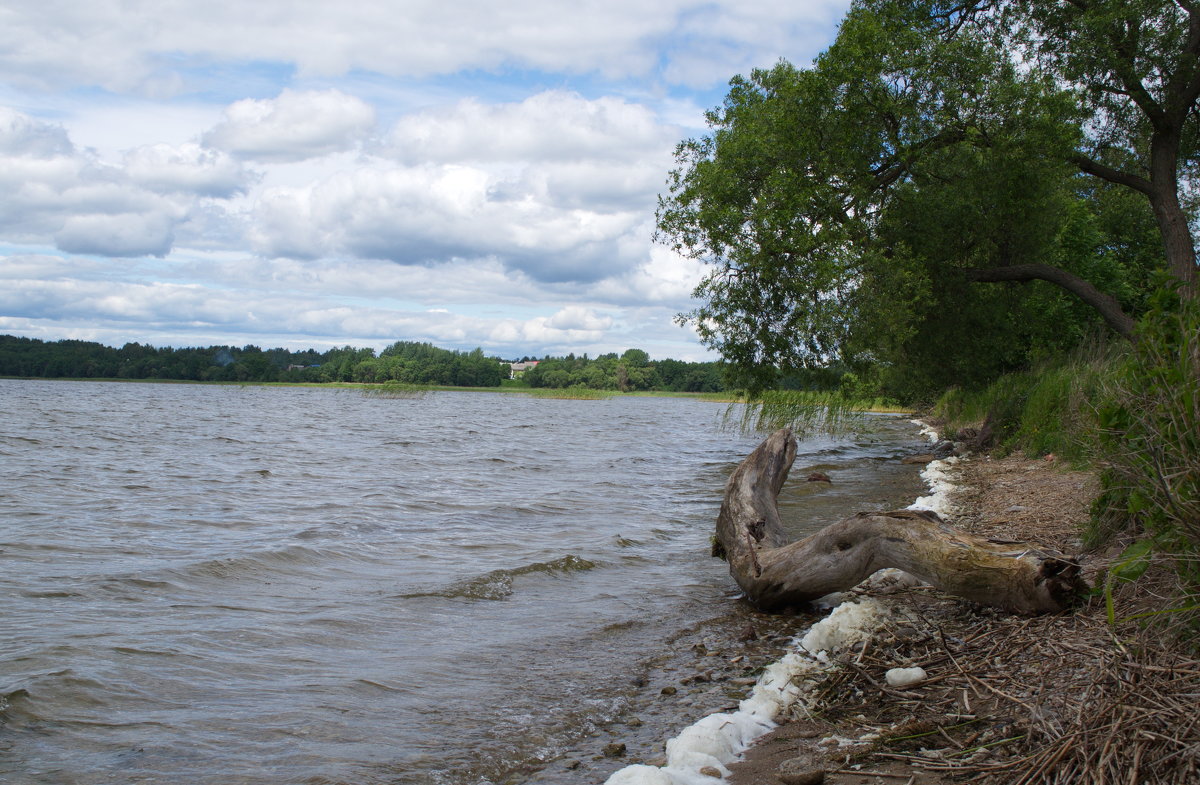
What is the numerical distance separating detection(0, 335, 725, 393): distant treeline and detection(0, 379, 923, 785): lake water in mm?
83111

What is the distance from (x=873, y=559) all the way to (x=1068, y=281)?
44.3 feet

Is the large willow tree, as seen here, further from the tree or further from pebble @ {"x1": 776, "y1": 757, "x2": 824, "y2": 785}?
pebble @ {"x1": 776, "y1": 757, "x2": 824, "y2": 785}

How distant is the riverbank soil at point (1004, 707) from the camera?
2.71 meters

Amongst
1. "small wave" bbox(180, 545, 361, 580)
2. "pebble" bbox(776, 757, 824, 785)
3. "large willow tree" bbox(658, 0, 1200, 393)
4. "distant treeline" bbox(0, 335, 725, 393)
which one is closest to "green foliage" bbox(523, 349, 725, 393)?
"distant treeline" bbox(0, 335, 725, 393)

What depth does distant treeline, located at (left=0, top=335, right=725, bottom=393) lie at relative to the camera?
10544 centimetres

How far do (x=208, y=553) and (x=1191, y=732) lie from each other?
31.4 ft

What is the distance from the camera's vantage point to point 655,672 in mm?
5574

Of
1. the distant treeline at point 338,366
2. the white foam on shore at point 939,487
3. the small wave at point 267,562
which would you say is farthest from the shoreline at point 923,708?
the distant treeline at point 338,366

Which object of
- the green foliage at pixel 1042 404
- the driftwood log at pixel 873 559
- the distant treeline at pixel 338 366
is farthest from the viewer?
the distant treeline at pixel 338 366

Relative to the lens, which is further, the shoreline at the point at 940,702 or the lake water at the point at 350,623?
the lake water at the point at 350,623

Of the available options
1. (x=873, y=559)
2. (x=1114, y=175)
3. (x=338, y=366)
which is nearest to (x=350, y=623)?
(x=873, y=559)

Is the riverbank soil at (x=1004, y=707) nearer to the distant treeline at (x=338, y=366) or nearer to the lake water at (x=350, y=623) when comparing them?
the lake water at (x=350, y=623)

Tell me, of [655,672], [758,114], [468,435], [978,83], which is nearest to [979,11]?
[978,83]

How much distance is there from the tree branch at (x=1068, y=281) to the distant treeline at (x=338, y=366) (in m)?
77.2
